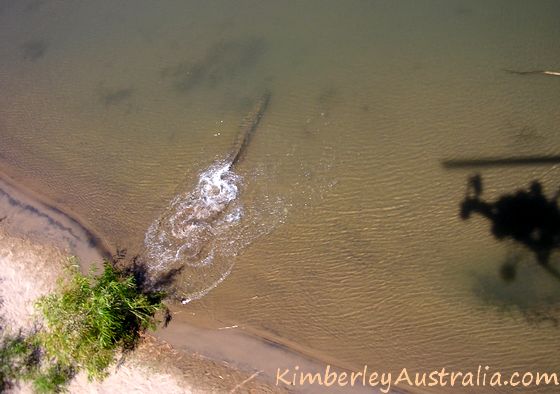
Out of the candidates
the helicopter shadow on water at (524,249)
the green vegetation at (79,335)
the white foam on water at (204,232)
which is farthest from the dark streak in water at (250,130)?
the helicopter shadow on water at (524,249)

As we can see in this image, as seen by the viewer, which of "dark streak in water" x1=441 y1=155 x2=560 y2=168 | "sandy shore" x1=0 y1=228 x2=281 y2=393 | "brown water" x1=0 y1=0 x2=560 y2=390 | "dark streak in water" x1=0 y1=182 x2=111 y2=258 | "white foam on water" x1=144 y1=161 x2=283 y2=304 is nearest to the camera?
"sandy shore" x1=0 y1=228 x2=281 y2=393

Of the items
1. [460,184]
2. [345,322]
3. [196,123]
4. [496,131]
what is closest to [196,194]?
[196,123]

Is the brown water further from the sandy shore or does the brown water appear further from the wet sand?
the sandy shore

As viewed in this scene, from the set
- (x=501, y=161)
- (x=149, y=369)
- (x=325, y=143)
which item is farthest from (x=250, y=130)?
(x=149, y=369)

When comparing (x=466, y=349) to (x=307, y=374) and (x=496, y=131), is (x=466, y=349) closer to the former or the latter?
(x=307, y=374)

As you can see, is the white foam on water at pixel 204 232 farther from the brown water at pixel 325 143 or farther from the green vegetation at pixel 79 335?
the green vegetation at pixel 79 335

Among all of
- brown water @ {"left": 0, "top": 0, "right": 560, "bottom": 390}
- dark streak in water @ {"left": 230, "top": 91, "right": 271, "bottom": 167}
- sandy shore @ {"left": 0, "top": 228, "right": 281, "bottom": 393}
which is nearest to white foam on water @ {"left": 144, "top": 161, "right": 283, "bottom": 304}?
brown water @ {"left": 0, "top": 0, "right": 560, "bottom": 390}
